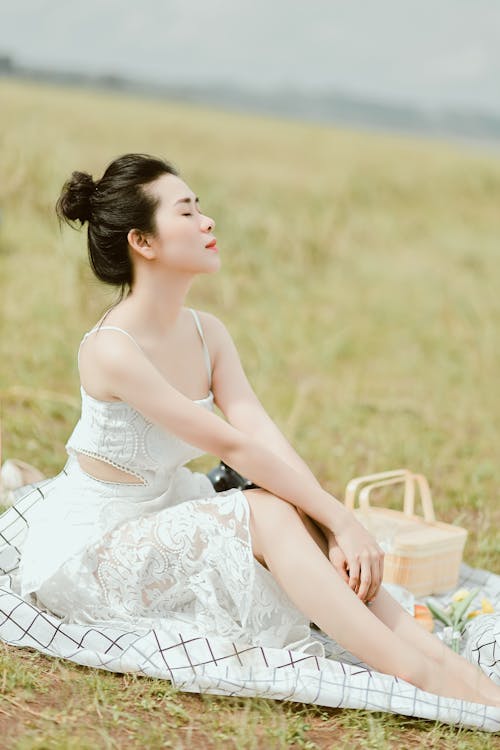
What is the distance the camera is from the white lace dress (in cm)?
271

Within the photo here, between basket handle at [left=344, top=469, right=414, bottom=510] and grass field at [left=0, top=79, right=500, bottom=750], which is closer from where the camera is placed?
grass field at [left=0, top=79, right=500, bottom=750]

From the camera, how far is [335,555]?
2744 mm

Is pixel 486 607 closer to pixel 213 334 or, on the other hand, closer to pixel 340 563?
pixel 340 563

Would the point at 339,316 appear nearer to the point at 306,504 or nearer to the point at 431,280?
the point at 431,280

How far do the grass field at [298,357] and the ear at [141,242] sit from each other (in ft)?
1.74

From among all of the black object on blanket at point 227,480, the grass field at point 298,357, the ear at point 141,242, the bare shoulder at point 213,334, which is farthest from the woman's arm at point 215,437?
the black object on blanket at point 227,480

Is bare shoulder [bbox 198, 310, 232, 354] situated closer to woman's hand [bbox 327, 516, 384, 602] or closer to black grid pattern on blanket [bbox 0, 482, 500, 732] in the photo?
woman's hand [bbox 327, 516, 384, 602]

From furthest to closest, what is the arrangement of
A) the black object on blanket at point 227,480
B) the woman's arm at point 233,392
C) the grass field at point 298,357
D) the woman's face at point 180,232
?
the black object on blanket at point 227,480 < the woman's arm at point 233,392 < the woman's face at point 180,232 < the grass field at point 298,357

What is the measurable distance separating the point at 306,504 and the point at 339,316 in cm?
641

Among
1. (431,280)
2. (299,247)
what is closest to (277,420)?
(299,247)

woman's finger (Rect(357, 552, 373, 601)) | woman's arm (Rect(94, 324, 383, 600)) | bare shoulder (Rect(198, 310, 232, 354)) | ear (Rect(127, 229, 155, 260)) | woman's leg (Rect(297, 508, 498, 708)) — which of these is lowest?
woman's leg (Rect(297, 508, 498, 708))

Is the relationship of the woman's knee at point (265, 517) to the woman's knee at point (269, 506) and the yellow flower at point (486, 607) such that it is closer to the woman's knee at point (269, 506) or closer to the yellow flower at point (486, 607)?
the woman's knee at point (269, 506)

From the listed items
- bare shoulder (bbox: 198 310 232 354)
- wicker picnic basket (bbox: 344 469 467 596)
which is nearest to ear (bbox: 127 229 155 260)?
bare shoulder (bbox: 198 310 232 354)

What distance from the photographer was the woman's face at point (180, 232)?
2857 millimetres
